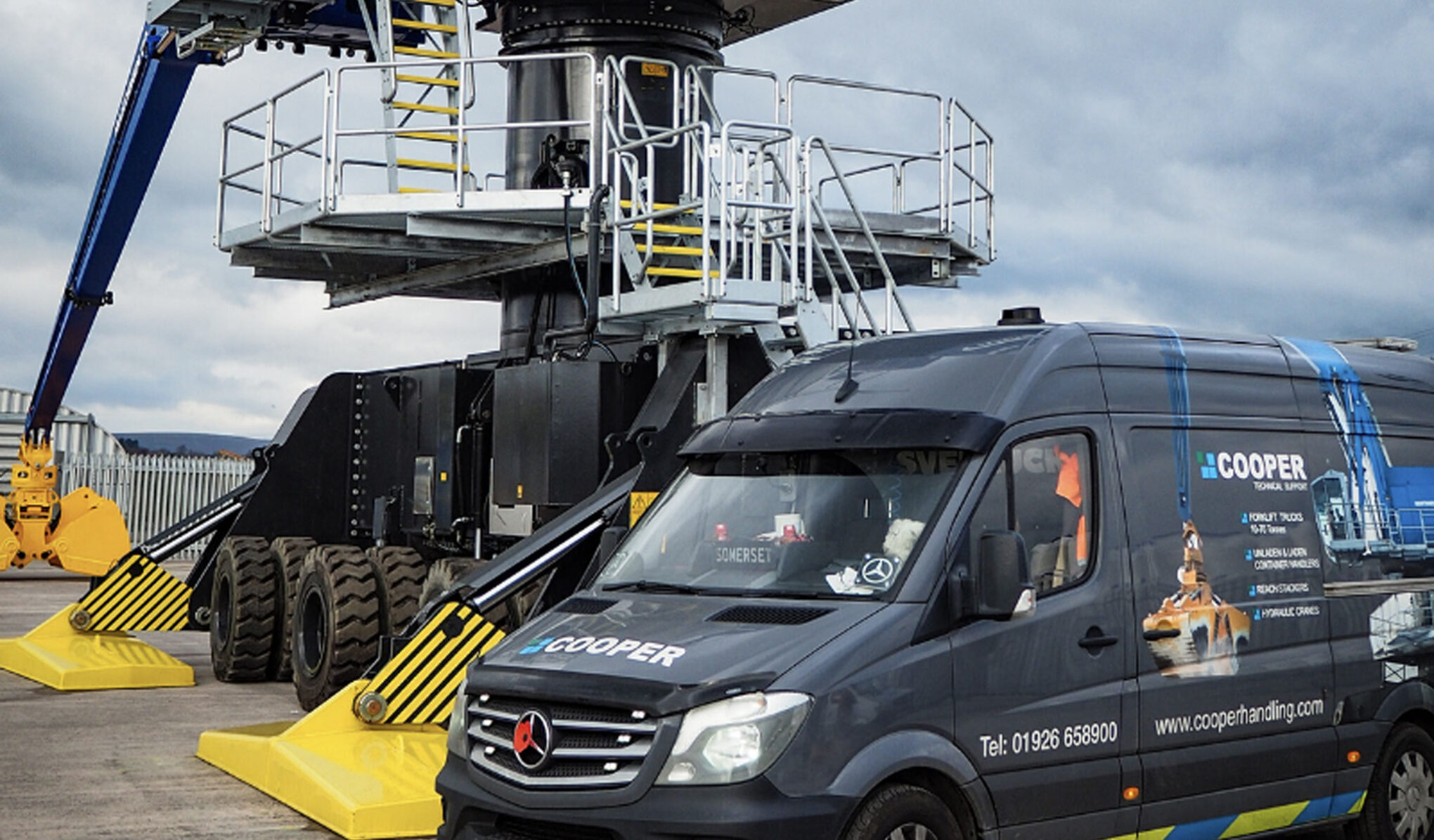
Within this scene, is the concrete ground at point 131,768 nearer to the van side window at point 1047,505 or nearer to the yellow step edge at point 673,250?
the van side window at point 1047,505

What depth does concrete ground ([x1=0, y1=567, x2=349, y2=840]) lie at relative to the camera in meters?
8.88

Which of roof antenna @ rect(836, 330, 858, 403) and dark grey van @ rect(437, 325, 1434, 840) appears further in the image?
roof antenna @ rect(836, 330, 858, 403)

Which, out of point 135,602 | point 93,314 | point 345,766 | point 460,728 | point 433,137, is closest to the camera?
point 460,728

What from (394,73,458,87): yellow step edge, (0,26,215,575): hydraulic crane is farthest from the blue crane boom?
(394,73,458,87): yellow step edge

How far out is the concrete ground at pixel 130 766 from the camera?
8.88m

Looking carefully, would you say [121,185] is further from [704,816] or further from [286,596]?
[704,816]

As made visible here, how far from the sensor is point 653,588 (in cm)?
708

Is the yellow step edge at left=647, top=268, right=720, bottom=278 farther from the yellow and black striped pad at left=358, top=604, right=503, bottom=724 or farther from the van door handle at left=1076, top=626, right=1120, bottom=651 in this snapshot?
the van door handle at left=1076, top=626, right=1120, bottom=651

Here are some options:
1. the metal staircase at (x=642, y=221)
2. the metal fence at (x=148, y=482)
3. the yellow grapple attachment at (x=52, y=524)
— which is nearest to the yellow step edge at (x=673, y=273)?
the metal staircase at (x=642, y=221)

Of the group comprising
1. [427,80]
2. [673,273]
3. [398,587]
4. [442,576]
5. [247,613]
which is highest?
[427,80]

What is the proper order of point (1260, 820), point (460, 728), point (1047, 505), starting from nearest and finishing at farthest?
point (460, 728) → point (1047, 505) → point (1260, 820)

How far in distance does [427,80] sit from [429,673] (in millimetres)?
6681

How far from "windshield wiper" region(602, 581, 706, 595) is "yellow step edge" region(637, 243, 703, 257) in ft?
17.1

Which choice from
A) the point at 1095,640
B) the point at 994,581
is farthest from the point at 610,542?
the point at 1095,640
